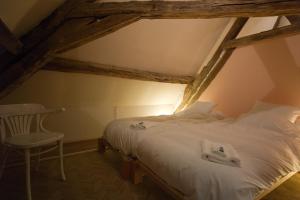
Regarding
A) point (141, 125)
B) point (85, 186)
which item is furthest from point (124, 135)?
point (85, 186)

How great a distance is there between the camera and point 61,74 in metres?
2.97

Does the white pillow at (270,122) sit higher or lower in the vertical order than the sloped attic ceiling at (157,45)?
lower

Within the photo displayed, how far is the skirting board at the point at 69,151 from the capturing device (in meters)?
2.85

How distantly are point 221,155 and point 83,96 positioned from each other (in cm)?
229

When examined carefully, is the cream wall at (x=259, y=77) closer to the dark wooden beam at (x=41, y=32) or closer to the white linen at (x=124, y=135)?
the white linen at (x=124, y=135)

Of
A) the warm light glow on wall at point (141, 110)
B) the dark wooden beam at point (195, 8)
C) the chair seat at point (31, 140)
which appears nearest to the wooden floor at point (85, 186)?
the chair seat at point (31, 140)

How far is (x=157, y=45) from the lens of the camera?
3.31m

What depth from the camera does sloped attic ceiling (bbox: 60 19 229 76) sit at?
2.92 m

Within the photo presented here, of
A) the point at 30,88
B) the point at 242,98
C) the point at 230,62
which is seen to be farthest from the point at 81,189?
the point at 230,62

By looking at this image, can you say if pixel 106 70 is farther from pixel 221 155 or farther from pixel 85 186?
pixel 221 155

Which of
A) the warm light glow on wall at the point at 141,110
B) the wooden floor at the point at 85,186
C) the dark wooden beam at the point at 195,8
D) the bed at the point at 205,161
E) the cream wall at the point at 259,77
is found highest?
the dark wooden beam at the point at 195,8

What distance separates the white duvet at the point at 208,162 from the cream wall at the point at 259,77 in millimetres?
832

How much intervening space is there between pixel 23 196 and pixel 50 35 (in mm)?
1602

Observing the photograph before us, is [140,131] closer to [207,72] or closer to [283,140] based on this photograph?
[283,140]
